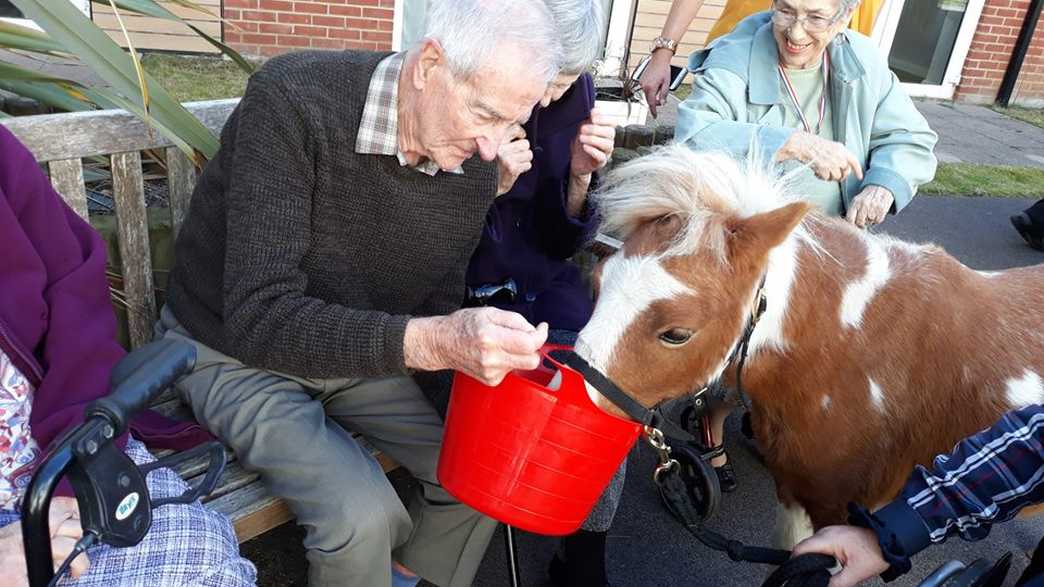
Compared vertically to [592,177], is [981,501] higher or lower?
lower

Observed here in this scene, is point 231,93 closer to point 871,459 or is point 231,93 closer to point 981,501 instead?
point 871,459

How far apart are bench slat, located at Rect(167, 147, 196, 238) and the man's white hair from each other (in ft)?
3.87

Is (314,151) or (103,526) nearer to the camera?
(103,526)

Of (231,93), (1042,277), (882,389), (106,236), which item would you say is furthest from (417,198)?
(231,93)

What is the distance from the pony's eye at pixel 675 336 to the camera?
1.93 meters

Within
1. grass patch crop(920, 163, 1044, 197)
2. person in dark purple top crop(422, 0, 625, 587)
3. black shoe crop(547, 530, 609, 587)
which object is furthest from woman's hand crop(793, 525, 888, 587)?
grass patch crop(920, 163, 1044, 197)

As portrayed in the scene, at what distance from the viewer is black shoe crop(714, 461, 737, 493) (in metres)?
3.39

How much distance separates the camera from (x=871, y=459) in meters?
2.28

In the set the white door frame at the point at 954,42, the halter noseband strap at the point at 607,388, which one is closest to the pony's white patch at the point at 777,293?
the halter noseband strap at the point at 607,388

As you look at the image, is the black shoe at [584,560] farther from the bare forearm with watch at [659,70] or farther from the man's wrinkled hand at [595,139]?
the bare forearm with watch at [659,70]

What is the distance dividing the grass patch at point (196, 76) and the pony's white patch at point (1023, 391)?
198 inches

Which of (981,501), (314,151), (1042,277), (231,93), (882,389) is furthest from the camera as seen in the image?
(231,93)

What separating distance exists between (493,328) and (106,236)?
1.56 meters

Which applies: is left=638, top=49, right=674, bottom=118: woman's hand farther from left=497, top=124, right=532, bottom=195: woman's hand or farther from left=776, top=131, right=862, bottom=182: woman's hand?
left=497, top=124, right=532, bottom=195: woman's hand
